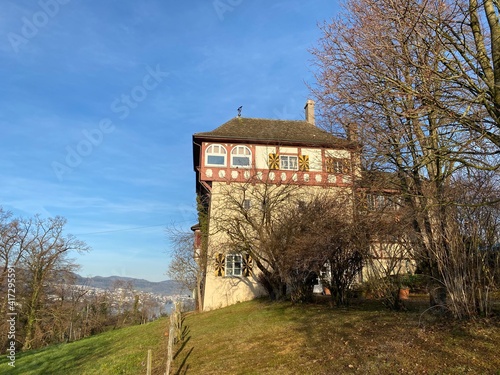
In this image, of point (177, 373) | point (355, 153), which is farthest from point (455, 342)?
point (177, 373)

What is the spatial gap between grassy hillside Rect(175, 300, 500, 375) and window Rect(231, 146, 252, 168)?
1295 centimetres

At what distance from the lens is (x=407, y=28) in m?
6.04

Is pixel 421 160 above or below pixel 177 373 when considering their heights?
above

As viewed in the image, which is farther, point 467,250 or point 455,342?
point 467,250

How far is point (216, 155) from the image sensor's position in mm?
23141

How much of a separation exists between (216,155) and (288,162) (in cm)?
473

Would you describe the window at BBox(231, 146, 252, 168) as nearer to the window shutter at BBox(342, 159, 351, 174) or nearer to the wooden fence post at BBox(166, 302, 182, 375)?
the wooden fence post at BBox(166, 302, 182, 375)

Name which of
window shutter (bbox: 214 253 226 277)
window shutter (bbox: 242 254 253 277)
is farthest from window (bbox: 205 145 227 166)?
window shutter (bbox: 242 254 253 277)

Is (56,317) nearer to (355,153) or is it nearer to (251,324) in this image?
(251,324)

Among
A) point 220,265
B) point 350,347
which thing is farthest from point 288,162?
point 350,347

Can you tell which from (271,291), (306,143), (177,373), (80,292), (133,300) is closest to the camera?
(177,373)

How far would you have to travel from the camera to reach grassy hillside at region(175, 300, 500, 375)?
5.58 metres

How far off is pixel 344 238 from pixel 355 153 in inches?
123

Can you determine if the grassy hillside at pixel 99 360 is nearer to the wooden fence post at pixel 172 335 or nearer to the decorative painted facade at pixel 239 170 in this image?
the wooden fence post at pixel 172 335
